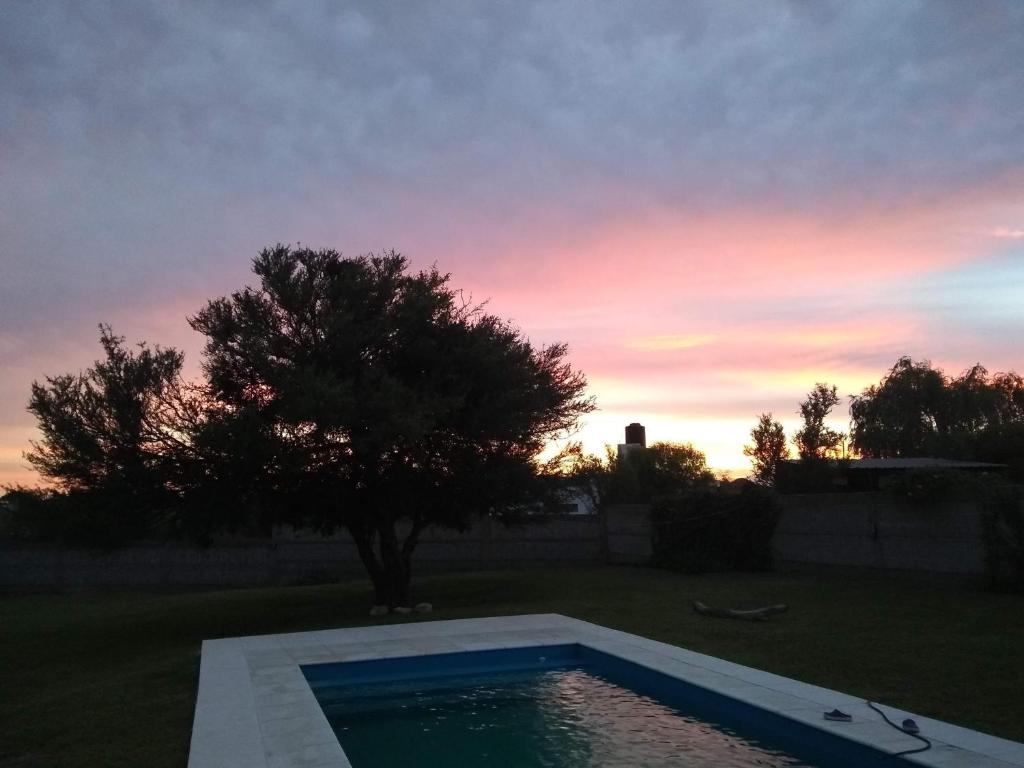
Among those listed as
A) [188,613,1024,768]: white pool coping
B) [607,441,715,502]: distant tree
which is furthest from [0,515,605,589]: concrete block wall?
[607,441,715,502]: distant tree

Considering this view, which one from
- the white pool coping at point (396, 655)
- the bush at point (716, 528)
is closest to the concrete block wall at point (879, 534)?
the bush at point (716, 528)

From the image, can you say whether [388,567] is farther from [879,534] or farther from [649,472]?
[649,472]

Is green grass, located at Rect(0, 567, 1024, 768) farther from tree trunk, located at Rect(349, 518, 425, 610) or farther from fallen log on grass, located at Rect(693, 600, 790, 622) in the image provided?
tree trunk, located at Rect(349, 518, 425, 610)

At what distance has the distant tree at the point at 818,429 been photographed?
35.1 meters

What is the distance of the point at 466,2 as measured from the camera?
42.4ft

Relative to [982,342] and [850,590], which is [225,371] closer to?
[850,590]

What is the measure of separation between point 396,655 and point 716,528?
1272 cm

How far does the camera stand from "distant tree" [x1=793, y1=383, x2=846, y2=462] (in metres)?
35.1

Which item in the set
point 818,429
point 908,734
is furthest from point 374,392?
point 818,429

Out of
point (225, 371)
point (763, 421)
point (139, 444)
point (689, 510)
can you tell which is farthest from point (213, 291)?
point (763, 421)

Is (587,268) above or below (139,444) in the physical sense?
above

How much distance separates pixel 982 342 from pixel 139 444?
69.5ft

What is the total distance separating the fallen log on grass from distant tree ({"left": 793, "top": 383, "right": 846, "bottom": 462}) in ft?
68.4

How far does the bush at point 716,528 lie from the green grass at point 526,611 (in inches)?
33.9
